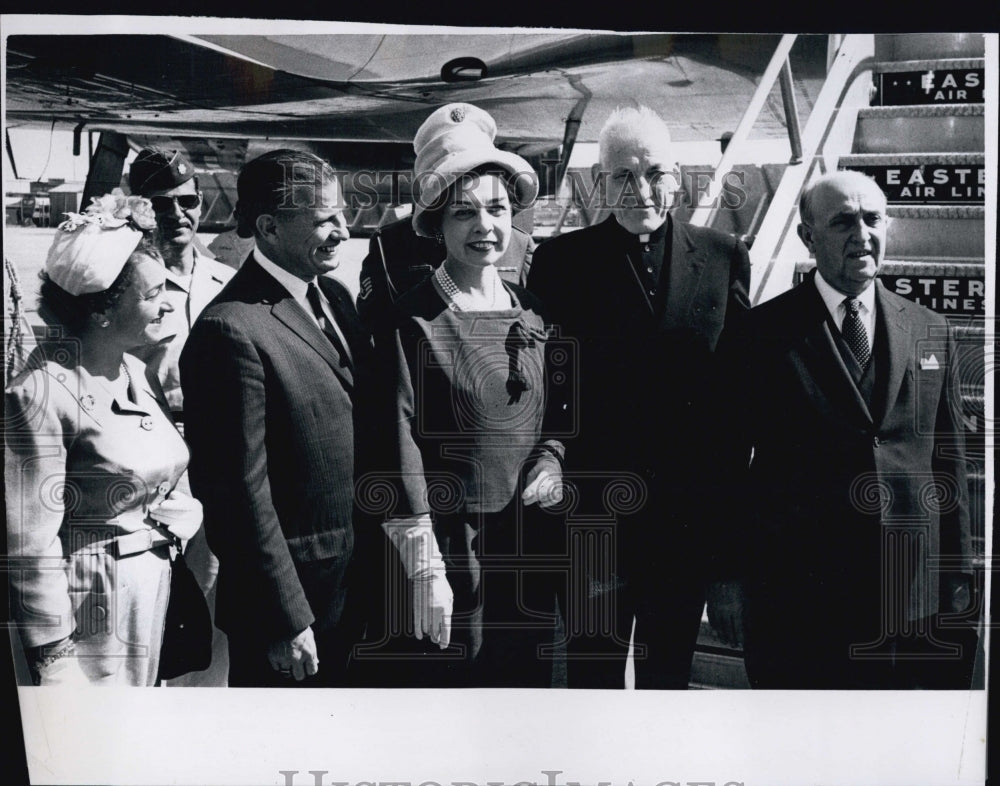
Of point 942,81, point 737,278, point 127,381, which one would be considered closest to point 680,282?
point 737,278

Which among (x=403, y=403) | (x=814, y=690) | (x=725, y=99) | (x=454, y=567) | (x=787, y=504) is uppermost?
(x=725, y=99)

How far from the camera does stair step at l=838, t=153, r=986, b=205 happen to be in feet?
9.50

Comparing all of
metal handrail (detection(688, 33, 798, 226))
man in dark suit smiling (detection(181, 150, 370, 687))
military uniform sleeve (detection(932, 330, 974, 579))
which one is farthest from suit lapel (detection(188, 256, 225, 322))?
military uniform sleeve (detection(932, 330, 974, 579))

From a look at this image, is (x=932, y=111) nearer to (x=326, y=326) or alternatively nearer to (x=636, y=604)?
(x=636, y=604)

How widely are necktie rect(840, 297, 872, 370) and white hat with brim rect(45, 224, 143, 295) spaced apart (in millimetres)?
2121

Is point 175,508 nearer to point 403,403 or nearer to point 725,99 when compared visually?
point 403,403

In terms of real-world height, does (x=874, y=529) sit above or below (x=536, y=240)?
below

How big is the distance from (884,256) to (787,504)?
791 mm

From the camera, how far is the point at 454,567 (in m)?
2.91

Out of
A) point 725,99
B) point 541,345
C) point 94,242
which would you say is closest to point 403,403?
Result: point 541,345

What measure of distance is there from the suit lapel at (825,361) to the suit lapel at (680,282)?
323 mm

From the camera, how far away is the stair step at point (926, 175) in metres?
2.89

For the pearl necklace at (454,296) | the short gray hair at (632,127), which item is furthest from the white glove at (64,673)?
the short gray hair at (632,127)

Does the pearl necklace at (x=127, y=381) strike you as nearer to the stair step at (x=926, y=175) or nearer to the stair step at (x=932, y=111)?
the stair step at (x=926, y=175)
